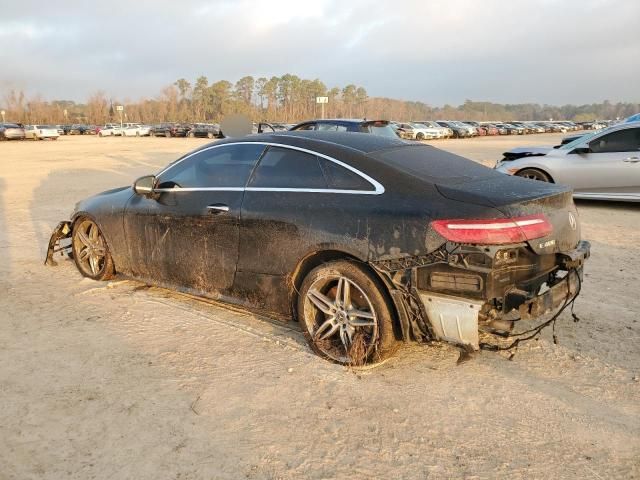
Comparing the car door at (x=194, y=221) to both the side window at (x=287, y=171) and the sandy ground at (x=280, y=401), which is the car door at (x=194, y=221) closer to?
the side window at (x=287, y=171)

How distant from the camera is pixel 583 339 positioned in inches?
167

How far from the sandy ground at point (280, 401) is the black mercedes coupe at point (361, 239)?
1.07 ft

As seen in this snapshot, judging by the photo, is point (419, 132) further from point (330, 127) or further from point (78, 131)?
point (78, 131)

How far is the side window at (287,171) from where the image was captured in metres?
4.04

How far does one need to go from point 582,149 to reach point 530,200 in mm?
7648

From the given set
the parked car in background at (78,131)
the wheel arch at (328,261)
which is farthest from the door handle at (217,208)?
the parked car in background at (78,131)

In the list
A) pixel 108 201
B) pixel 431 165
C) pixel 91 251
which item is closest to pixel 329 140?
pixel 431 165

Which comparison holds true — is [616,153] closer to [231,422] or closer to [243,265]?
[243,265]

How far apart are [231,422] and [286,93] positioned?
132m

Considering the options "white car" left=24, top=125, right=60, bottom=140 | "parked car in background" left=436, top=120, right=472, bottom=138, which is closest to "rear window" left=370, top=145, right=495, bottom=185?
"parked car in background" left=436, top=120, right=472, bottom=138

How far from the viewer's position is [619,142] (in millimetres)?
9938

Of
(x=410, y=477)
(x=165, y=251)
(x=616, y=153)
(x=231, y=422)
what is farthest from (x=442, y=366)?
(x=616, y=153)

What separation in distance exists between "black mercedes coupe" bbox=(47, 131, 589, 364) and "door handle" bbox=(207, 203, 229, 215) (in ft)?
0.03

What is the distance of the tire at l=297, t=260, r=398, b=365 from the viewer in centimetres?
364
